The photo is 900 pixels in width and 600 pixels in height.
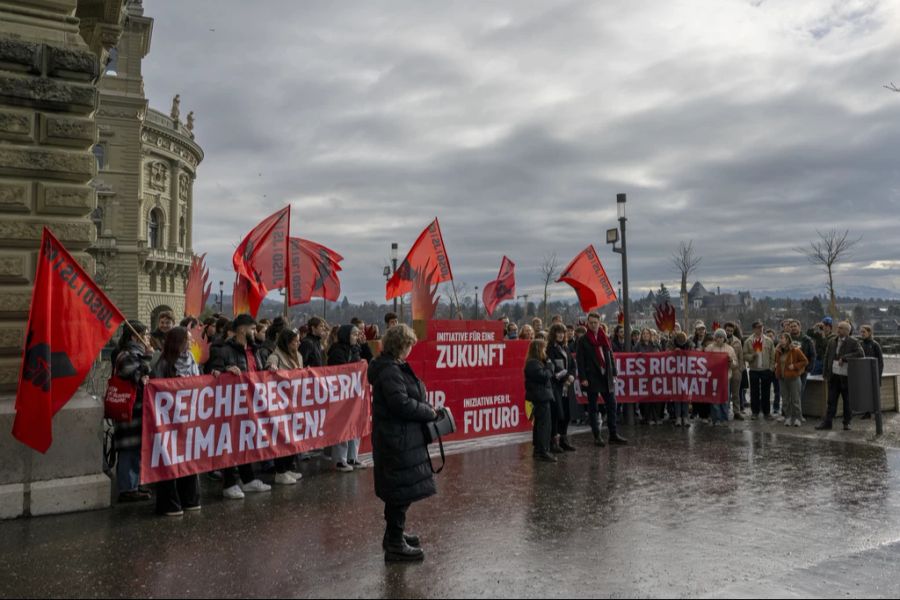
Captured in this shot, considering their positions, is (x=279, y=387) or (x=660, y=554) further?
(x=279, y=387)

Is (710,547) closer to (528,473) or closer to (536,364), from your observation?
(528,473)

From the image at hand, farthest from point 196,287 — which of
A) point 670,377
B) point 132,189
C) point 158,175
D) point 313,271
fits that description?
point 158,175

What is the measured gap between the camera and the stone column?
702 centimetres

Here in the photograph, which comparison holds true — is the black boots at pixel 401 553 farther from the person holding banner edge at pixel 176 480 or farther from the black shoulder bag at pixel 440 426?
the person holding banner edge at pixel 176 480

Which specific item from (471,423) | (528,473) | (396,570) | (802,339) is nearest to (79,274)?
(396,570)

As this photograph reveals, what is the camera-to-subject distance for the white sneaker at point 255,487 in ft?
26.2

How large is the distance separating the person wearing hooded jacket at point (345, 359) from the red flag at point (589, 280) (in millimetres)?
7336

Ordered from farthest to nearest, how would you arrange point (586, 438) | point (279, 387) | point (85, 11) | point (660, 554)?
point (586, 438) → point (85, 11) → point (279, 387) → point (660, 554)

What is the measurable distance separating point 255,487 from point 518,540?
3.57 m

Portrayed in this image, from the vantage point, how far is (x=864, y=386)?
1140 centimetres

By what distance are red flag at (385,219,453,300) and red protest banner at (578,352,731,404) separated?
4238 millimetres

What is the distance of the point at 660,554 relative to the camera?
5.57 meters

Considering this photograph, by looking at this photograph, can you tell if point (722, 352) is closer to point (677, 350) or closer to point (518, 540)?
point (677, 350)

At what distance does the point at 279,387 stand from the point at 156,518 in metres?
2.19
